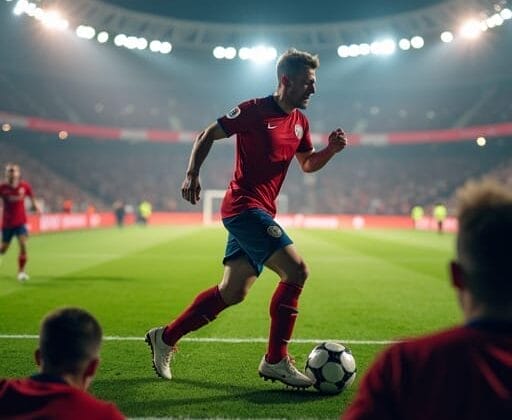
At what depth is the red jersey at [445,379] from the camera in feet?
4.17

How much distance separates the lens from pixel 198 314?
13.8 feet

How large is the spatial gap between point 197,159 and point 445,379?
3091 mm

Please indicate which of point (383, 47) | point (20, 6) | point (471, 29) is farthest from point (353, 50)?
point (20, 6)

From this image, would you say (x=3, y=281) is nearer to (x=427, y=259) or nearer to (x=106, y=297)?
(x=106, y=297)

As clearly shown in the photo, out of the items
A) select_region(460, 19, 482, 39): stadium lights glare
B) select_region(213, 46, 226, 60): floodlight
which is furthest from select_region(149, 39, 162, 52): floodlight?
select_region(460, 19, 482, 39): stadium lights glare

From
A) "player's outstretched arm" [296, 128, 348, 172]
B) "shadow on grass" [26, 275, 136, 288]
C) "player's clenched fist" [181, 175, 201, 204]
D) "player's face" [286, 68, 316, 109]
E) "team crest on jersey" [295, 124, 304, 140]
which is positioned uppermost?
"player's face" [286, 68, 316, 109]

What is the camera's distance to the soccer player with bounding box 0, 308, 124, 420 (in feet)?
5.24

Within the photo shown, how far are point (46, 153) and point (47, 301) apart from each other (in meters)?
41.0

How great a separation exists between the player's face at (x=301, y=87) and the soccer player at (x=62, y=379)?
2.70 meters

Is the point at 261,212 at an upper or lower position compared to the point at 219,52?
lower

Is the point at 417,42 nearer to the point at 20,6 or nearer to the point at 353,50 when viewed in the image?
the point at 353,50

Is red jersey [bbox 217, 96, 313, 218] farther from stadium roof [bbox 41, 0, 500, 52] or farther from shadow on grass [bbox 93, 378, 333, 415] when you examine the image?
stadium roof [bbox 41, 0, 500, 52]

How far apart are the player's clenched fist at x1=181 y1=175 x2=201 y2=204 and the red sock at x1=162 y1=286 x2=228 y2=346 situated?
0.69 meters

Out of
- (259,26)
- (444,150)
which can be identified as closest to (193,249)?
(259,26)
